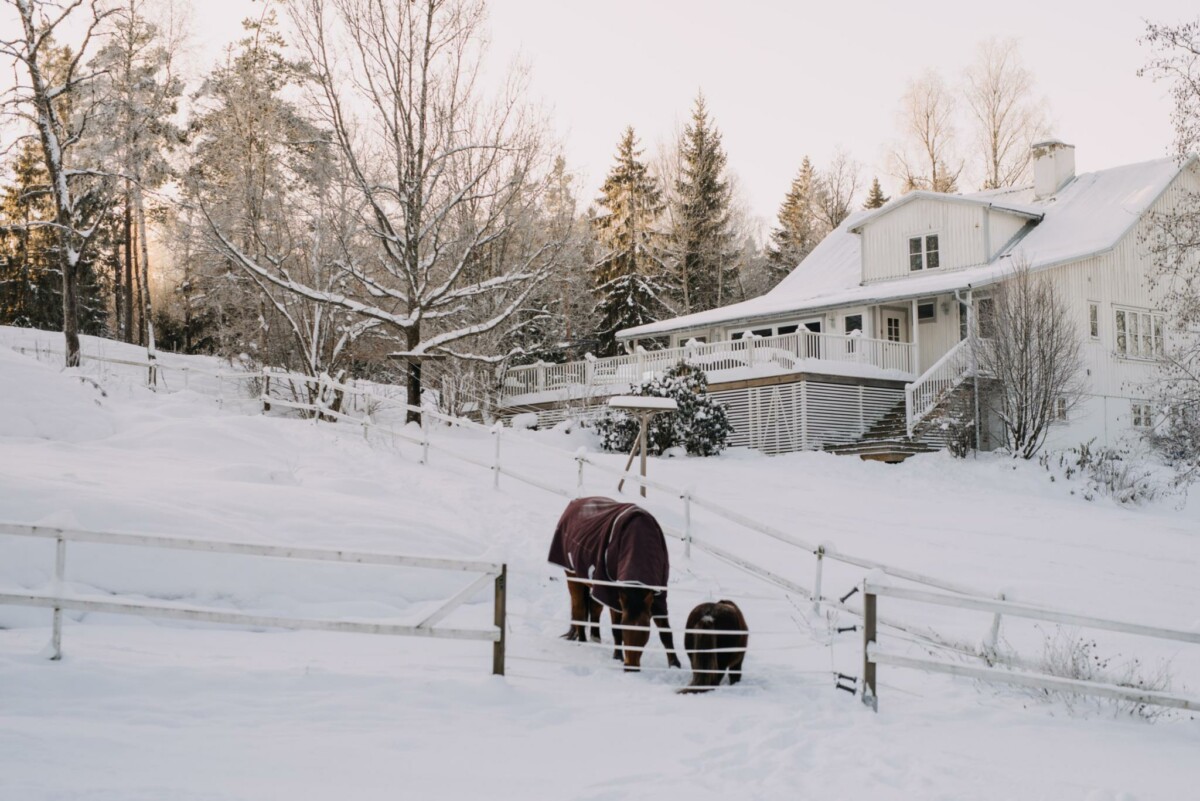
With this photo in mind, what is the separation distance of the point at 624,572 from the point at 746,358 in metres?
19.1

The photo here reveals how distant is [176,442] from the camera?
13461 millimetres

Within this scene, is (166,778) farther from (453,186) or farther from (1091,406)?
(1091,406)

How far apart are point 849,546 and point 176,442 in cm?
937

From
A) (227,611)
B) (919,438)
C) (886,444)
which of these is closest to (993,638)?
(227,611)

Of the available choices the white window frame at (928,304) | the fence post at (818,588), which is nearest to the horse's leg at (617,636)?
the fence post at (818,588)

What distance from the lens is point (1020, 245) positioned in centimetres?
2919

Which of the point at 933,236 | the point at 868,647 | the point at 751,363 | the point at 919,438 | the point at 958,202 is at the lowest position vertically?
the point at 868,647

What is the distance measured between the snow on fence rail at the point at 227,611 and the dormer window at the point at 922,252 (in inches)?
1052

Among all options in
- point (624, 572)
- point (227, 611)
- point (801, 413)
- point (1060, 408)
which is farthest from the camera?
point (801, 413)

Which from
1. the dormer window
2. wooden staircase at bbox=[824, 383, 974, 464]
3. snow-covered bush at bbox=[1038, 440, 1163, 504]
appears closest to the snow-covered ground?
snow-covered bush at bbox=[1038, 440, 1163, 504]

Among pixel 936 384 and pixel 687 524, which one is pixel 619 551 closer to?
pixel 687 524

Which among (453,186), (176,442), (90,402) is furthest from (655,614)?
(453,186)

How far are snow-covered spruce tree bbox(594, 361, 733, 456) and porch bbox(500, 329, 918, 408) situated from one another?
60.8 inches

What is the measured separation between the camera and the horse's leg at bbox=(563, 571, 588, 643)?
8422mm
